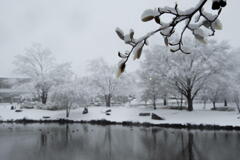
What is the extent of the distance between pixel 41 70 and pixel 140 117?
15.5 meters

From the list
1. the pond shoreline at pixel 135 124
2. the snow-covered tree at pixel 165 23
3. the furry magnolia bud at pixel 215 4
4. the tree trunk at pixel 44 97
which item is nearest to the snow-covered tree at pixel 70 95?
the pond shoreline at pixel 135 124

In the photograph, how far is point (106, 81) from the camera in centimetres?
2383

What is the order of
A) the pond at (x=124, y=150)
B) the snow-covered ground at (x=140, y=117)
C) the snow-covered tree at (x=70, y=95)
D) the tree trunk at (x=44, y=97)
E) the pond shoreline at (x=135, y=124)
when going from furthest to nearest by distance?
1. the tree trunk at (x=44, y=97)
2. the snow-covered tree at (x=70, y=95)
3. the snow-covered ground at (x=140, y=117)
4. the pond shoreline at (x=135, y=124)
5. the pond at (x=124, y=150)

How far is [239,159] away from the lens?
248 inches

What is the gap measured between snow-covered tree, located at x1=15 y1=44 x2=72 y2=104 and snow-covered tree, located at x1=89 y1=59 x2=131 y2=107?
10.6 feet

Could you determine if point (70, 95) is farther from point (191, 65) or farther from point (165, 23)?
point (165, 23)

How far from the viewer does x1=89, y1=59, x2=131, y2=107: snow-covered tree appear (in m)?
23.5

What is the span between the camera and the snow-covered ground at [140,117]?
1366cm

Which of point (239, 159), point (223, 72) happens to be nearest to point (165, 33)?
point (239, 159)

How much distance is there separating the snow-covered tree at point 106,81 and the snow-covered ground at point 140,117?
3.69 m

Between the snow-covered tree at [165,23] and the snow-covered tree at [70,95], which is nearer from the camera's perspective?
the snow-covered tree at [165,23]

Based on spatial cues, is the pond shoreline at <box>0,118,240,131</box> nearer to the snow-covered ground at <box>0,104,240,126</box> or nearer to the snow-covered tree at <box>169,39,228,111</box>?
the snow-covered ground at <box>0,104,240,126</box>

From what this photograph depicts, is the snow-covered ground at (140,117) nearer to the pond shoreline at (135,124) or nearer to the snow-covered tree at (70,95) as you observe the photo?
the pond shoreline at (135,124)

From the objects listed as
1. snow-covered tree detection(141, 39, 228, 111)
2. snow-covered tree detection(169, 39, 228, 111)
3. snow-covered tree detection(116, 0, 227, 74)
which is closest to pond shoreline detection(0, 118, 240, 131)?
snow-covered tree detection(141, 39, 228, 111)
